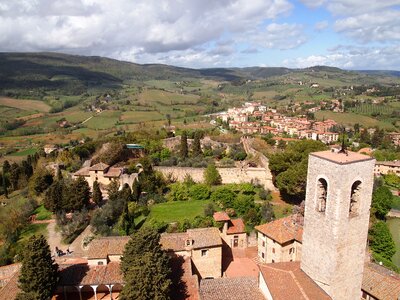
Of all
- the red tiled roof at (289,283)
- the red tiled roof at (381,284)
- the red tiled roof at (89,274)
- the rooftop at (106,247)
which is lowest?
the red tiled roof at (381,284)

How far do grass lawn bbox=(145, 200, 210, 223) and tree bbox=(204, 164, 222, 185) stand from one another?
410 centimetres

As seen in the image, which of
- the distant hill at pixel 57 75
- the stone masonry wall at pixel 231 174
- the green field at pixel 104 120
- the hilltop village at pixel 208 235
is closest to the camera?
the hilltop village at pixel 208 235

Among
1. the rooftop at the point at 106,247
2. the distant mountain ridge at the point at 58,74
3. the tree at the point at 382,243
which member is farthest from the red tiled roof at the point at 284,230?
the distant mountain ridge at the point at 58,74

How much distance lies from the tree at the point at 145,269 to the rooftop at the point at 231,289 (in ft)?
5.69

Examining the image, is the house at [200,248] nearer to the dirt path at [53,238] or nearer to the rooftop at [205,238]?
the rooftop at [205,238]

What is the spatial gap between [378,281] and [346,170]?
8648 millimetres

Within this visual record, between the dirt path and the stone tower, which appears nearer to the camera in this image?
the stone tower

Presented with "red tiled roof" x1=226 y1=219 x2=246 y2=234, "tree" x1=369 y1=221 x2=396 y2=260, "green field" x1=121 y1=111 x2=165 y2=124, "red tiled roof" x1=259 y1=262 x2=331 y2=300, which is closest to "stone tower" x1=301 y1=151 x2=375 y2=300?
"red tiled roof" x1=259 y1=262 x2=331 y2=300

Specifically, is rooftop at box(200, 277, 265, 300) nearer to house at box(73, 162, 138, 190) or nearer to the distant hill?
house at box(73, 162, 138, 190)

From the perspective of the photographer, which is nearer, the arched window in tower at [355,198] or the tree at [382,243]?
the arched window in tower at [355,198]

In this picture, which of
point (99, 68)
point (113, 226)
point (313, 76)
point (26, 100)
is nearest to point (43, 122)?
point (26, 100)

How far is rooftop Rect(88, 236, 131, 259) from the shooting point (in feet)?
58.8

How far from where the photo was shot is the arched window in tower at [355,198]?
512 inches

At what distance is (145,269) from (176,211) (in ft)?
43.3
